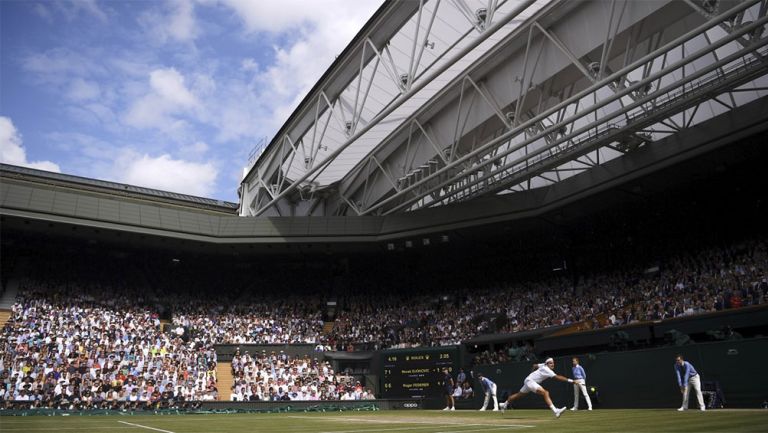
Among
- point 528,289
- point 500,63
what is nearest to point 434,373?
point 528,289

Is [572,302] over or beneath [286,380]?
over

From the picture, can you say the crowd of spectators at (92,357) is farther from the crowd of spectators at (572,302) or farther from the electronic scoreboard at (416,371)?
the crowd of spectators at (572,302)

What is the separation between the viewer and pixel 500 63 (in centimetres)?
2864

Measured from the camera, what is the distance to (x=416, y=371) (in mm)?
36719

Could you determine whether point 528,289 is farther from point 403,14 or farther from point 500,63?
point 403,14

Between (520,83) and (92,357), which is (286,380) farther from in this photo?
(520,83)

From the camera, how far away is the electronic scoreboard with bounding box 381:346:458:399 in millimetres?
35781

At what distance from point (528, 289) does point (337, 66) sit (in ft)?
73.6

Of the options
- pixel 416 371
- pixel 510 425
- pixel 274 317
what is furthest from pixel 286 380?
pixel 510 425

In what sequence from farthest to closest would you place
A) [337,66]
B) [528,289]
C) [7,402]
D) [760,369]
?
[528,289] < [337,66] < [7,402] < [760,369]

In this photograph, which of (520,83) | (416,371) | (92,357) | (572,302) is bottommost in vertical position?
(416,371)

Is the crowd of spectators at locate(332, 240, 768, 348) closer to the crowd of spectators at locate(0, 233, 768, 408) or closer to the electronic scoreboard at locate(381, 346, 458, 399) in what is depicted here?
the crowd of spectators at locate(0, 233, 768, 408)

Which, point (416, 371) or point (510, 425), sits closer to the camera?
point (510, 425)

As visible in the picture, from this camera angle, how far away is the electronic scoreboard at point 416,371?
117 ft
